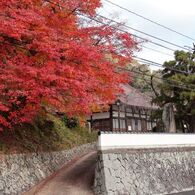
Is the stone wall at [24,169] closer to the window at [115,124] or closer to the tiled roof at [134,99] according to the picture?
the window at [115,124]

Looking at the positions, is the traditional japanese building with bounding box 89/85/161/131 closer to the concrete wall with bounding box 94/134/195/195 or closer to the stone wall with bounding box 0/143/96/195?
the concrete wall with bounding box 94/134/195/195

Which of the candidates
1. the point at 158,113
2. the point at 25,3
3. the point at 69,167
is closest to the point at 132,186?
the point at 69,167

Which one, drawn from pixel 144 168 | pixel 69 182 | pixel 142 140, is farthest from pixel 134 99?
pixel 69 182

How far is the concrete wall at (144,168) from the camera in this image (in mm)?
18047

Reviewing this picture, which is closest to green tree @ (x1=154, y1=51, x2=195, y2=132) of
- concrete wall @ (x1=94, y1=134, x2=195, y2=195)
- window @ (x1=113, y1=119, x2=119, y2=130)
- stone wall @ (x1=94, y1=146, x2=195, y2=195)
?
concrete wall @ (x1=94, y1=134, x2=195, y2=195)

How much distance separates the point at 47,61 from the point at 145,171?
8.24 m

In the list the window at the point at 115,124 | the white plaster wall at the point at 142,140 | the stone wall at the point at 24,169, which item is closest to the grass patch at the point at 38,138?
the stone wall at the point at 24,169

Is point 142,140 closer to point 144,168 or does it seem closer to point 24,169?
point 144,168

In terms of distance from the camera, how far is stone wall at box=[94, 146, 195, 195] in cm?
1798

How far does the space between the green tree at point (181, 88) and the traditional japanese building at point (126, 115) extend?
3.42 meters

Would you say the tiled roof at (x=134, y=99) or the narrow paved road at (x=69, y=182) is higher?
the tiled roof at (x=134, y=99)

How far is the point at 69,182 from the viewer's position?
1845 centimetres

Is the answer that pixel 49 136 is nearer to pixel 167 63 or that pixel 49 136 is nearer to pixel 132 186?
pixel 132 186

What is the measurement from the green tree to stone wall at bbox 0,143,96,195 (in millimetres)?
13553
